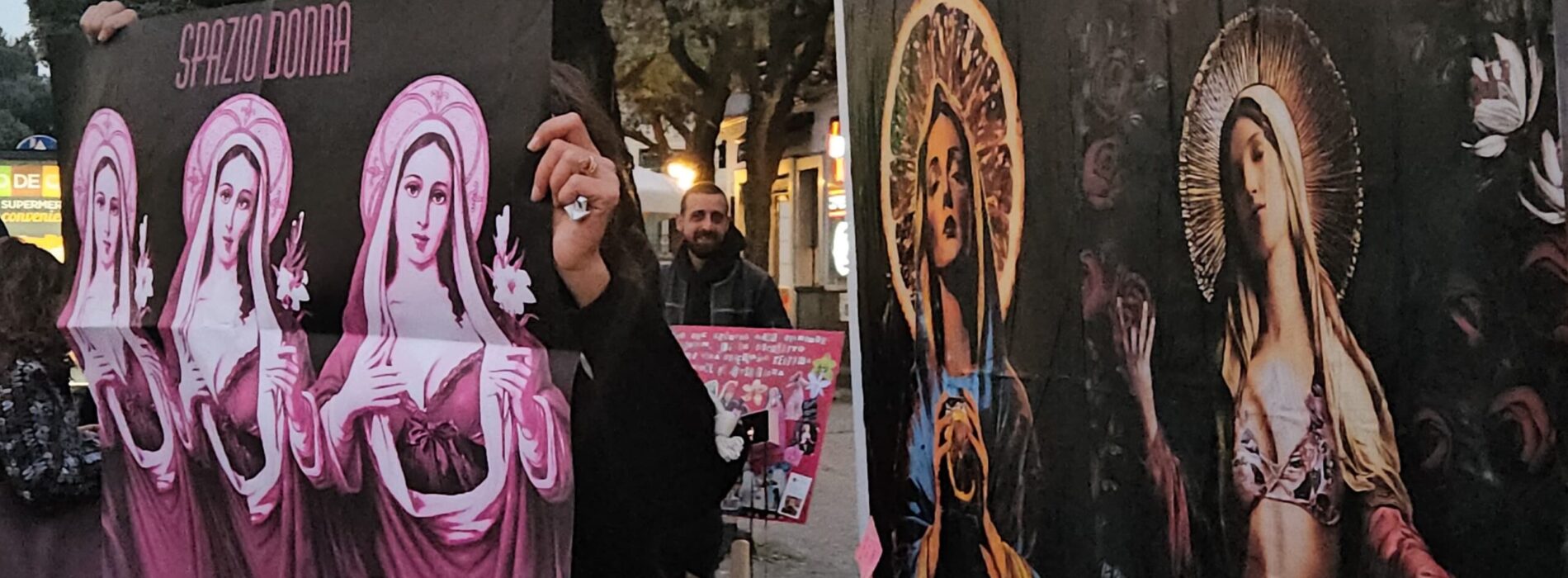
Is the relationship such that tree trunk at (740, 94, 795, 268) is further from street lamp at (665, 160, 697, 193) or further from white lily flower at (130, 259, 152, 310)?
white lily flower at (130, 259, 152, 310)

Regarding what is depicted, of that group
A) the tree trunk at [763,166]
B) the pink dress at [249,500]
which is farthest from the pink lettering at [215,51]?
the tree trunk at [763,166]

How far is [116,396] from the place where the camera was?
2.85 m

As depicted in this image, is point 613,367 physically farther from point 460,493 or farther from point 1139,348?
point 1139,348

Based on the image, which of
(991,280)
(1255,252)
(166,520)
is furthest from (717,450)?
(1255,252)

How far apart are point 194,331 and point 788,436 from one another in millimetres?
1136

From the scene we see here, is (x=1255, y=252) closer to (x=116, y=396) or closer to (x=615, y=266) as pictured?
(x=615, y=266)

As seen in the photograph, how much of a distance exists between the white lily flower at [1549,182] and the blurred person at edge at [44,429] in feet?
9.43

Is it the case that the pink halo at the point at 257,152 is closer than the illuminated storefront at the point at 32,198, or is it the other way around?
the pink halo at the point at 257,152

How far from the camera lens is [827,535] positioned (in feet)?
12.5

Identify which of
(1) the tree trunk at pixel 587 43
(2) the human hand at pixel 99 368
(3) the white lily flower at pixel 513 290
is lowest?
(2) the human hand at pixel 99 368

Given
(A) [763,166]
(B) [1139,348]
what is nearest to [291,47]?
(B) [1139,348]

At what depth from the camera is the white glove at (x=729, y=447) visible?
2.54 m

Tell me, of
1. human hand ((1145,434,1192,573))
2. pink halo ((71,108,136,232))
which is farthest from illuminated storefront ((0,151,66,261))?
human hand ((1145,434,1192,573))

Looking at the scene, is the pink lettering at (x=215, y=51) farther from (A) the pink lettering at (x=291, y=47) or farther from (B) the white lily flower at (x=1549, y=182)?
(B) the white lily flower at (x=1549, y=182)
